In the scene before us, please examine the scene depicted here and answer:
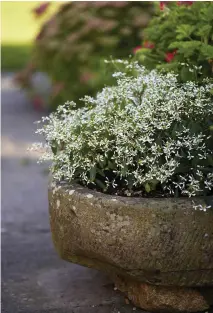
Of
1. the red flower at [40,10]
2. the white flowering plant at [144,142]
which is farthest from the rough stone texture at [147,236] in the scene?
the red flower at [40,10]

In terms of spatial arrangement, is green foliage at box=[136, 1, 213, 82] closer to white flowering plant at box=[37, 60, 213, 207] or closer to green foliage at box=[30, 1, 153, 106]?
white flowering plant at box=[37, 60, 213, 207]

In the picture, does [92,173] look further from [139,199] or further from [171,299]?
[171,299]

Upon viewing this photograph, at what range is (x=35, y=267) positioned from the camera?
4164mm

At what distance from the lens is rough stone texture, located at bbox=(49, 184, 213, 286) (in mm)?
2953

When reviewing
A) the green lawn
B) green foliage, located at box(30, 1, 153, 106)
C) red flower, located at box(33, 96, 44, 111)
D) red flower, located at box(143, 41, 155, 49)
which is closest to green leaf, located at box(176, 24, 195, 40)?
red flower, located at box(143, 41, 155, 49)

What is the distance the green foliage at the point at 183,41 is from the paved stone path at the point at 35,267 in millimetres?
1216

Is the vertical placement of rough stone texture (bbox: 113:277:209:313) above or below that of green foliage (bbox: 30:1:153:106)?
below

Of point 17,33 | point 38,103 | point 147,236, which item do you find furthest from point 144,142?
point 17,33

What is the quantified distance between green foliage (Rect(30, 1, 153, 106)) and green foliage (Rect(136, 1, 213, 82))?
3427 mm

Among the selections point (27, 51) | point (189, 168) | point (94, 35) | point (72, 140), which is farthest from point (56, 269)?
point (27, 51)

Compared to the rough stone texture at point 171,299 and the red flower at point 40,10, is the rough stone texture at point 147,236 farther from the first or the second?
the red flower at point 40,10

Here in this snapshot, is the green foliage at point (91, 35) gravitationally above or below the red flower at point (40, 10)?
below

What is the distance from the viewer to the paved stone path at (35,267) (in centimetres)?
354

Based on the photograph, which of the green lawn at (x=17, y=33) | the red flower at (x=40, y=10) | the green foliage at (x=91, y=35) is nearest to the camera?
the green foliage at (x=91, y=35)
